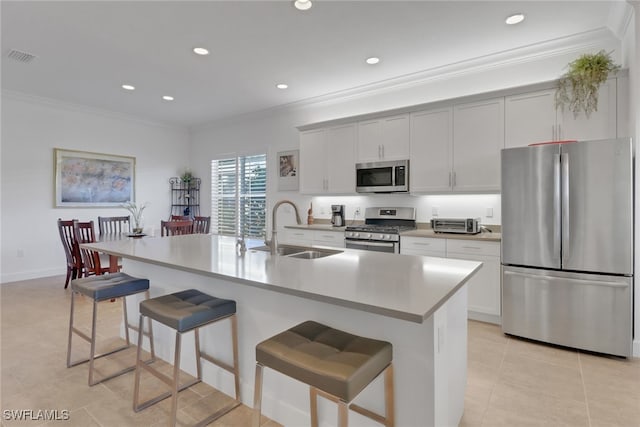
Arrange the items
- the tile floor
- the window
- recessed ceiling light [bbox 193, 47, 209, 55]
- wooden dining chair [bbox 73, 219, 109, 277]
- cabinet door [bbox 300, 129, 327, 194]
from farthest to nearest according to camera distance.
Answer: the window
cabinet door [bbox 300, 129, 327, 194]
wooden dining chair [bbox 73, 219, 109, 277]
recessed ceiling light [bbox 193, 47, 209, 55]
the tile floor

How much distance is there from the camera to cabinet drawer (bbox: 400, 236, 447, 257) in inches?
139

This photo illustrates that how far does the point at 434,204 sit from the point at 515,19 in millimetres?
2079

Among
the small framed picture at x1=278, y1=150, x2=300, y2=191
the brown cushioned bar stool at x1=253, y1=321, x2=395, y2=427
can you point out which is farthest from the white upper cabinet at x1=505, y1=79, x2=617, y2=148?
the small framed picture at x1=278, y1=150, x2=300, y2=191

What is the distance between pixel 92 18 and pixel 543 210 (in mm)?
4327

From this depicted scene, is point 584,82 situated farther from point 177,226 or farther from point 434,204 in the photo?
point 177,226

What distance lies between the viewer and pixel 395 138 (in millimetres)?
4121

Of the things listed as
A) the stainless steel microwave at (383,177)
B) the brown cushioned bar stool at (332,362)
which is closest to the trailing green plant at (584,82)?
the stainless steel microwave at (383,177)

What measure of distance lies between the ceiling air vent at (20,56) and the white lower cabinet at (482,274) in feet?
16.5

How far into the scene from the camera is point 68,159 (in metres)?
5.43

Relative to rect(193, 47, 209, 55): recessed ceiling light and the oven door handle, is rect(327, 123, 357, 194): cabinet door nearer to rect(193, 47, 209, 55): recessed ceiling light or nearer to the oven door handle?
the oven door handle

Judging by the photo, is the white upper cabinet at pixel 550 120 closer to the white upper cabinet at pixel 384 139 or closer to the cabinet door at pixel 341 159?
the white upper cabinet at pixel 384 139

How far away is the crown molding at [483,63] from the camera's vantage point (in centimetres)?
319

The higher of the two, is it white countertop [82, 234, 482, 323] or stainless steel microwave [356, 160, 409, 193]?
stainless steel microwave [356, 160, 409, 193]

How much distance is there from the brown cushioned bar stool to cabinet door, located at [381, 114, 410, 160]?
3.03 m
